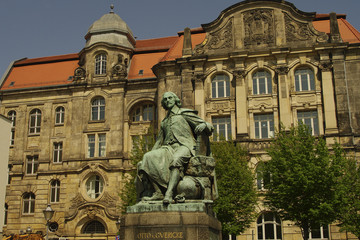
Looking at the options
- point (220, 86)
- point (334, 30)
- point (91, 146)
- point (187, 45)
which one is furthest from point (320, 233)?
point (91, 146)

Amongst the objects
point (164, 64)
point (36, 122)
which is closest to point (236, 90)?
point (164, 64)

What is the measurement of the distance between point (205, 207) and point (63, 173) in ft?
93.9

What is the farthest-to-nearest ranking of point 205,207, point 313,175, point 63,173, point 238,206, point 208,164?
1. point 63,173
2. point 238,206
3. point 313,175
4. point 208,164
5. point 205,207

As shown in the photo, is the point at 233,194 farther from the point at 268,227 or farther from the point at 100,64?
the point at 100,64

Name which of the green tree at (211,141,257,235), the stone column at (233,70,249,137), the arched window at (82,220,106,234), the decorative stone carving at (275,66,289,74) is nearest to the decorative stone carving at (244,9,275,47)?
the decorative stone carving at (275,66,289,74)

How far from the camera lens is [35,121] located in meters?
38.6

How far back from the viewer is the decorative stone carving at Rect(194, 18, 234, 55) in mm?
33031

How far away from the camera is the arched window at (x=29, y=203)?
36.8 m

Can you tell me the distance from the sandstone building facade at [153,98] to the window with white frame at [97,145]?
0.08 meters

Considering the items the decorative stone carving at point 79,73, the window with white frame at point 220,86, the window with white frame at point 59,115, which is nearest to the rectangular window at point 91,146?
the window with white frame at point 59,115

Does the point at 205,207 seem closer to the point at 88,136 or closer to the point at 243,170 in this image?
the point at 243,170

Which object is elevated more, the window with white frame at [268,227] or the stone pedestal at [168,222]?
the window with white frame at [268,227]

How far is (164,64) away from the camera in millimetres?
33406

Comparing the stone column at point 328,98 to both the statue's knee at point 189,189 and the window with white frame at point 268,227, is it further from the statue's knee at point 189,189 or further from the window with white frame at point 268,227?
the statue's knee at point 189,189
